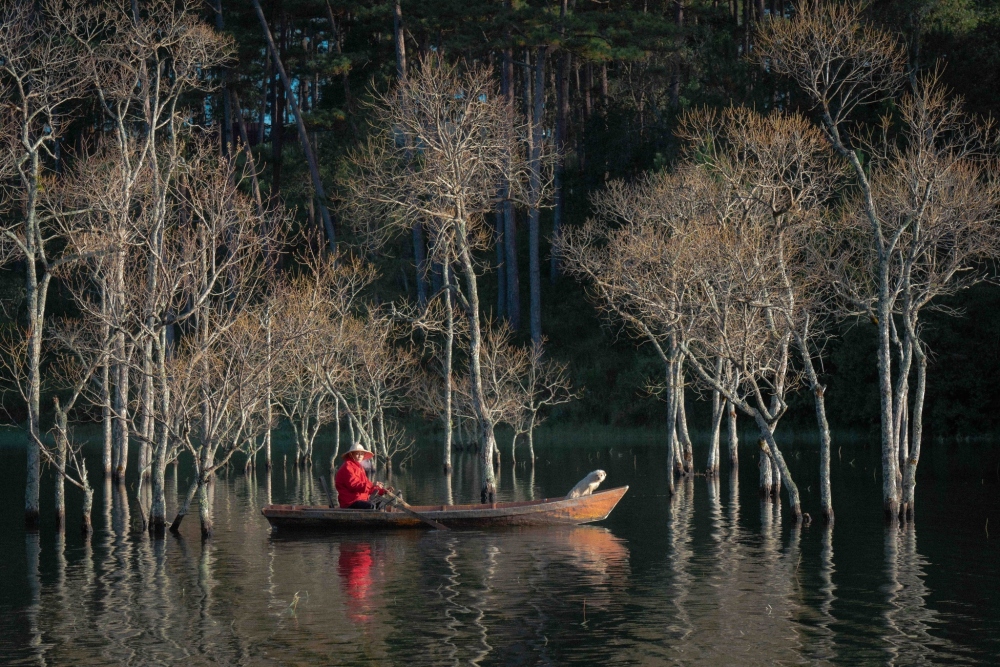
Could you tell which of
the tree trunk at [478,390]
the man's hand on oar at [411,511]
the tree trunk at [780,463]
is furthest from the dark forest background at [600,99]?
the tree trunk at [780,463]

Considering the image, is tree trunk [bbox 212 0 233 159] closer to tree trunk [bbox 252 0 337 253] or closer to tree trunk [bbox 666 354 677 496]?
tree trunk [bbox 252 0 337 253]

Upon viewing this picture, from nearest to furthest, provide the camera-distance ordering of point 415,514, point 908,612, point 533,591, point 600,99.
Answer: point 908,612, point 533,591, point 415,514, point 600,99

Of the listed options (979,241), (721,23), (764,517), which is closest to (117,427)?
(764,517)

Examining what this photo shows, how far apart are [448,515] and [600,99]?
171 ft

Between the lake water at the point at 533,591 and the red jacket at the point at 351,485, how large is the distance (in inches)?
37.8

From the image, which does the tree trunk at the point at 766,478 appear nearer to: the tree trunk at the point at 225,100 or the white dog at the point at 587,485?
the white dog at the point at 587,485

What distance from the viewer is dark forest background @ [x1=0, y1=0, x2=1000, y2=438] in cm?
5381

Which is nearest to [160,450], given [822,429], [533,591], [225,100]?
[533,591]

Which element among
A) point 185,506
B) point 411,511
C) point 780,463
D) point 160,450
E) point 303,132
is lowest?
point 411,511

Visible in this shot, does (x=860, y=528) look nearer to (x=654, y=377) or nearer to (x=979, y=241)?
(x=979, y=241)

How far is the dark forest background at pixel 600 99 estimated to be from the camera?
53812 millimetres

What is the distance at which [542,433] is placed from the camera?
2495 inches

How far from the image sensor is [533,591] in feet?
65.0

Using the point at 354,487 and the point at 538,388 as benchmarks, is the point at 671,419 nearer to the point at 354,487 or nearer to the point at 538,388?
the point at 354,487
